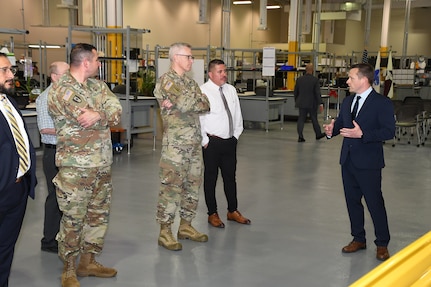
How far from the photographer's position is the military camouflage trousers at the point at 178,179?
3850 millimetres

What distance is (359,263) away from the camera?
3.84 metres

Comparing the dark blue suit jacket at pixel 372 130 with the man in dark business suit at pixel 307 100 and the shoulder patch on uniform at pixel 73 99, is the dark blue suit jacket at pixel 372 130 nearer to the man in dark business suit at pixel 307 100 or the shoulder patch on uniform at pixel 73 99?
the shoulder patch on uniform at pixel 73 99

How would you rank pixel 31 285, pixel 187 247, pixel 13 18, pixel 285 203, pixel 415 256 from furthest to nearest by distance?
pixel 13 18
pixel 285 203
pixel 187 247
pixel 31 285
pixel 415 256

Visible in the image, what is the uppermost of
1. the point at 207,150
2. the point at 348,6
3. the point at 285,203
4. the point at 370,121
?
the point at 348,6

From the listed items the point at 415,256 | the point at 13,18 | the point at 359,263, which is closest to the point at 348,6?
the point at 13,18

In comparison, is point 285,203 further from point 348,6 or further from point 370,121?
point 348,6

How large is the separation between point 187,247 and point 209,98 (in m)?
1.29

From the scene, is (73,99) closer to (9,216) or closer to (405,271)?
(9,216)

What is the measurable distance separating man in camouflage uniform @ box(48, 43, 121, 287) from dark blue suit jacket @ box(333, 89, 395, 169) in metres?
1.80

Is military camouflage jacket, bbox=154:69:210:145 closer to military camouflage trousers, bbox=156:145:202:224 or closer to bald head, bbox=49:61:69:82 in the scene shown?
military camouflage trousers, bbox=156:145:202:224

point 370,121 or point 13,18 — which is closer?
point 370,121

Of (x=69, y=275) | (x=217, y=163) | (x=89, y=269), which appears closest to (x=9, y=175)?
(x=69, y=275)

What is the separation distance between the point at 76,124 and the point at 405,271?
7.33 feet

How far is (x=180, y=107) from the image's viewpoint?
3.78m
